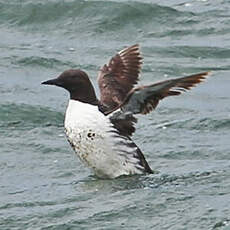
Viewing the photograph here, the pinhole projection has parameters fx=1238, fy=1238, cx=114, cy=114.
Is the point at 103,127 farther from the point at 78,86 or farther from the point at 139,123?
the point at 139,123

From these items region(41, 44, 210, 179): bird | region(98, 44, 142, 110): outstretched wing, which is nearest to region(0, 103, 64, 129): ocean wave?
region(98, 44, 142, 110): outstretched wing

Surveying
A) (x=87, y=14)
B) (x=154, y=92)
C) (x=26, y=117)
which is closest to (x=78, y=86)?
(x=154, y=92)

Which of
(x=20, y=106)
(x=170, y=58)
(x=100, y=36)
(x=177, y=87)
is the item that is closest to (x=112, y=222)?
(x=177, y=87)

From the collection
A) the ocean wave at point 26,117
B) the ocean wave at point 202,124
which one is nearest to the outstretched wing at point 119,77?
the ocean wave at point 202,124

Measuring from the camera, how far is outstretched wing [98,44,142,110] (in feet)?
38.0

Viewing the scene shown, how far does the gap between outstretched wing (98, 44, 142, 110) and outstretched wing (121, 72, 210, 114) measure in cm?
69

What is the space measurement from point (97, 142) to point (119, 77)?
4.05 feet

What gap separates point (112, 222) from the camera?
9586mm

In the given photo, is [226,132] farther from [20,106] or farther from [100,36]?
[100,36]

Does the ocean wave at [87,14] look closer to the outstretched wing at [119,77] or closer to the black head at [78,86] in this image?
the outstretched wing at [119,77]

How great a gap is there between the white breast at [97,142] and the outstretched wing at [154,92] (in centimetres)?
31

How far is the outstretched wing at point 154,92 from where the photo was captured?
33.5 ft

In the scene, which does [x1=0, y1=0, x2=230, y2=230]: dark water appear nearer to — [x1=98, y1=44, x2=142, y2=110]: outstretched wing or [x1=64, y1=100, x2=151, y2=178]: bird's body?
[x1=64, y1=100, x2=151, y2=178]: bird's body

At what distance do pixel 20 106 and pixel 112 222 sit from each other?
16.5 feet
